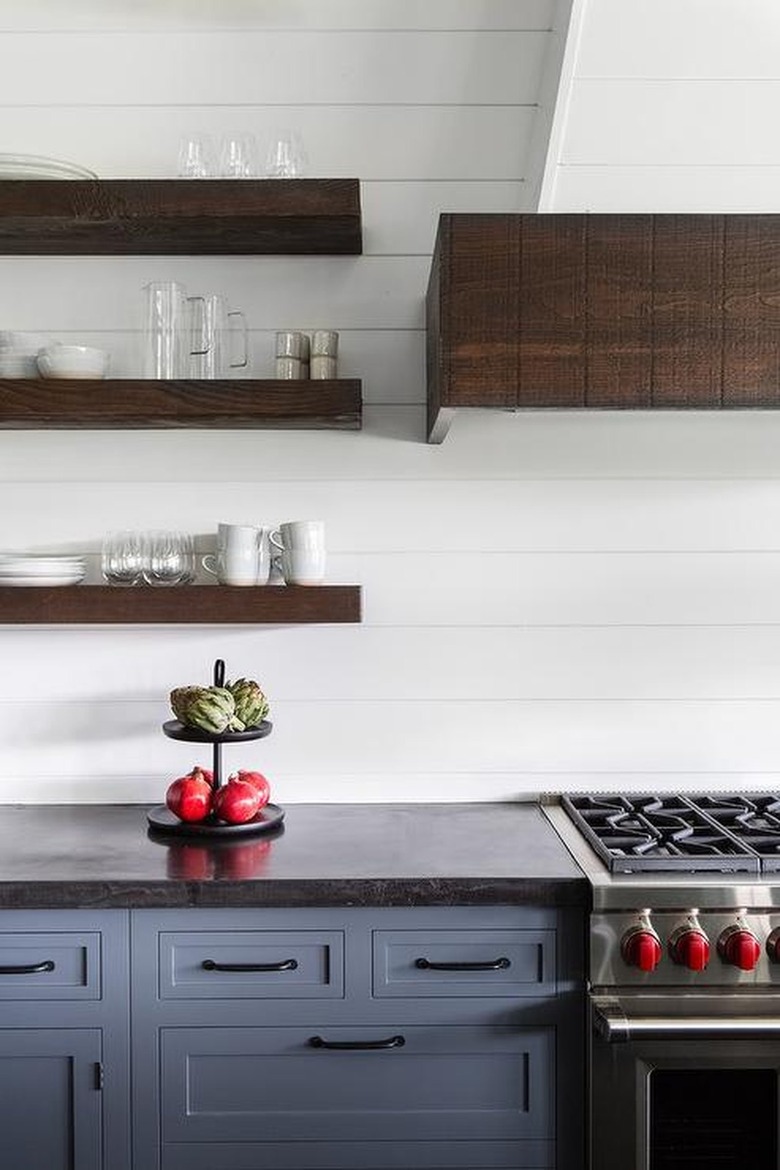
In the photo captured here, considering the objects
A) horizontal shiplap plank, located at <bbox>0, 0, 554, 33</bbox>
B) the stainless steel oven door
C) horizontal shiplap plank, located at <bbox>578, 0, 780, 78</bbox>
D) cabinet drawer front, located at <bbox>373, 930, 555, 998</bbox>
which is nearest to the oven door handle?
the stainless steel oven door

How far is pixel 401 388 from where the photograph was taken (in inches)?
96.7

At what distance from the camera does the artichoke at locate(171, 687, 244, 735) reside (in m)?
2.15

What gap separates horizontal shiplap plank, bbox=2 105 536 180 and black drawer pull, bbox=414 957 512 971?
1.61m

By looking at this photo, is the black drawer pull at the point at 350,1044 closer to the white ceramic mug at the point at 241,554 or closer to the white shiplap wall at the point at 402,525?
the white shiplap wall at the point at 402,525

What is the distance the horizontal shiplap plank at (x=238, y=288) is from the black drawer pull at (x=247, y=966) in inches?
52.5

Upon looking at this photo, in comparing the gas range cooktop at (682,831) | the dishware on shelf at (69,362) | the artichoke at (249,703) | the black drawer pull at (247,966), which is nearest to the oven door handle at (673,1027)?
the gas range cooktop at (682,831)

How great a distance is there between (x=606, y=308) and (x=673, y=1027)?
1.21 meters

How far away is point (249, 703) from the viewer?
7.22 feet

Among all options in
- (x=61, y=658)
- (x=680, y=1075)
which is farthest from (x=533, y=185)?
(x=680, y=1075)

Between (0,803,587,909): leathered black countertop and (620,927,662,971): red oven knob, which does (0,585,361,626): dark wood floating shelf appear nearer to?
(0,803,587,909): leathered black countertop

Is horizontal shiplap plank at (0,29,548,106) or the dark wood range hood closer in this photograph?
the dark wood range hood

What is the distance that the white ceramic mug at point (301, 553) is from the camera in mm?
2271

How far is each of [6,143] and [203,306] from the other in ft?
1.91

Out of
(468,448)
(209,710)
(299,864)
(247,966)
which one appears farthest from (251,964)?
(468,448)
